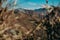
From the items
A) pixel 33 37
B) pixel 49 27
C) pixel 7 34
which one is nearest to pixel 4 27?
pixel 7 34

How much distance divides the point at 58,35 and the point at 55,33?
4cm

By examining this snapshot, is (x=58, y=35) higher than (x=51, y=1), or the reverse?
(x=51, y=1)

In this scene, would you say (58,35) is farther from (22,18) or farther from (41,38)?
(22,18)

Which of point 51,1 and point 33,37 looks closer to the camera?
point 33,37

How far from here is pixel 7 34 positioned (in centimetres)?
335

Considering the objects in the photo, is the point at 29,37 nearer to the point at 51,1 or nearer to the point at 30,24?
the point at 30,24

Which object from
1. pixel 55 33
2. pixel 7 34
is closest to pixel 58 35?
pixel 55 33

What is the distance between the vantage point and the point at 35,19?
142 inches

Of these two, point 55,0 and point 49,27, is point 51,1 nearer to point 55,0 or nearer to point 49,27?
point 55,0

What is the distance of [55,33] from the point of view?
3594 mm

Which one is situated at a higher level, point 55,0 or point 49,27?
point 55,0

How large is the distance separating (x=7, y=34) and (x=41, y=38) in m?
0.38

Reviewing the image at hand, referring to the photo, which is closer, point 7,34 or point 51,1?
point 7,34

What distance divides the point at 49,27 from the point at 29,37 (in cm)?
32
